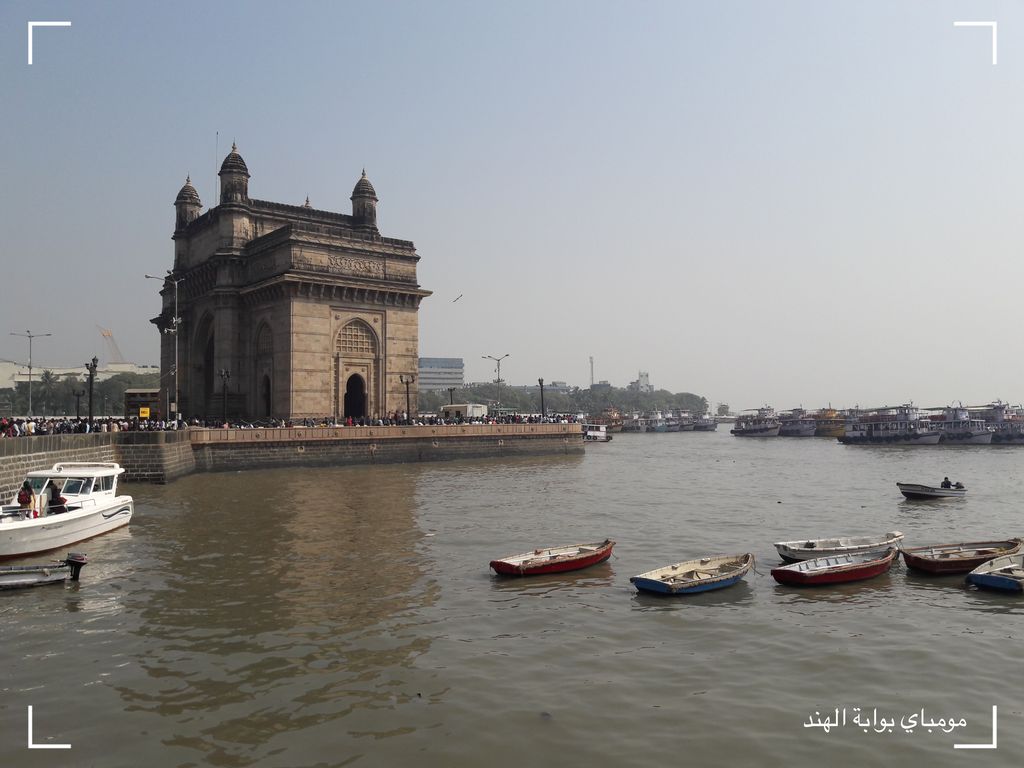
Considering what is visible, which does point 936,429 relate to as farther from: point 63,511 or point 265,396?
point 63,511

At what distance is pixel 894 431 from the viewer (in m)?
81.6

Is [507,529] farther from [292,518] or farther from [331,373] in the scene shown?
[331,373]

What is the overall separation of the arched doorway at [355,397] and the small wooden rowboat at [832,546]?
39935 millimetres

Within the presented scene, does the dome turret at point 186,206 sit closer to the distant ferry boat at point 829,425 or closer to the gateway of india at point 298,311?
the gateway of india at point 298,311

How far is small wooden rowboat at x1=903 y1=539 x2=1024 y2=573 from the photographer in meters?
16.8

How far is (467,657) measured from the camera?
11.2 meters

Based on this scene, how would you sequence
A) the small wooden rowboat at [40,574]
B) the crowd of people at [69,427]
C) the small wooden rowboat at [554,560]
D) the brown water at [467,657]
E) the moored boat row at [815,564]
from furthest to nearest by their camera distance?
the crowd of people at [69,427]
the small wooden rowboat at [554,560]
the moored boat row at [815,564]
the small wooden rowboat at [40,574]
the brown water at [467,657]

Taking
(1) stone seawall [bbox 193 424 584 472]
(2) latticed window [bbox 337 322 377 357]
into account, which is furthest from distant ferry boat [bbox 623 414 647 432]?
(2) latticed window [bbox 337 322 377 357]

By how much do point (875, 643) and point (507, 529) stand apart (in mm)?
12545

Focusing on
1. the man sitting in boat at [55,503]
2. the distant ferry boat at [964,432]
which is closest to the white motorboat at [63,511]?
the man sitting in boat at [55,503]

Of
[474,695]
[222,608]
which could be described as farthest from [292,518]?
[474,695]

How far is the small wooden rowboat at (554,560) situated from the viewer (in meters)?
16.3

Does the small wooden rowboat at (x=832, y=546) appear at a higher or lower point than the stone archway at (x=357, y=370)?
lower

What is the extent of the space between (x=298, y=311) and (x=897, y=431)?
67801 millimetres
